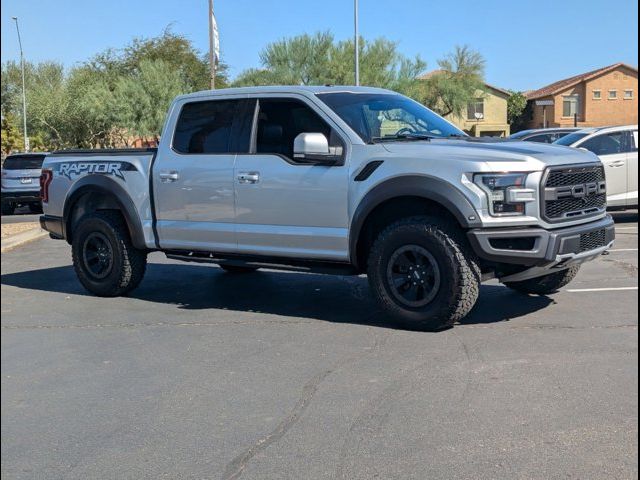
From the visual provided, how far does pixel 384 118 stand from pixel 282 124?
97cm

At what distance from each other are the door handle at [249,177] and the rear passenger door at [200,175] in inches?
4.6

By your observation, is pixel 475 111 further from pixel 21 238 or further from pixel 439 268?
pixel 439 268

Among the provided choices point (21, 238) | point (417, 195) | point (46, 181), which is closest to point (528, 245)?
point (417, 195)

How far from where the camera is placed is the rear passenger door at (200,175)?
691cm

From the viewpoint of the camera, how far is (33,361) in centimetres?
521

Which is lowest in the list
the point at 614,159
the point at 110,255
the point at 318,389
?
the point at 318,389

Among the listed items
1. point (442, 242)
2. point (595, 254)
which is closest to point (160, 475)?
point (442, 242)

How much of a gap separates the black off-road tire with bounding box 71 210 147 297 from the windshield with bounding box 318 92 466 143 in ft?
8.75

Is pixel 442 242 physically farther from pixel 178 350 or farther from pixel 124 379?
pixel 124 379

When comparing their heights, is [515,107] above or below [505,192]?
above

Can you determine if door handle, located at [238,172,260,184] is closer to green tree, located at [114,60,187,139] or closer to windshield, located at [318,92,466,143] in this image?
windshield, located at [318,92,466,143]

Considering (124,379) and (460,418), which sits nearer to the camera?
(460,418)

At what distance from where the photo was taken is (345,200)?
616 centimetres

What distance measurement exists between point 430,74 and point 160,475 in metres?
64.3
